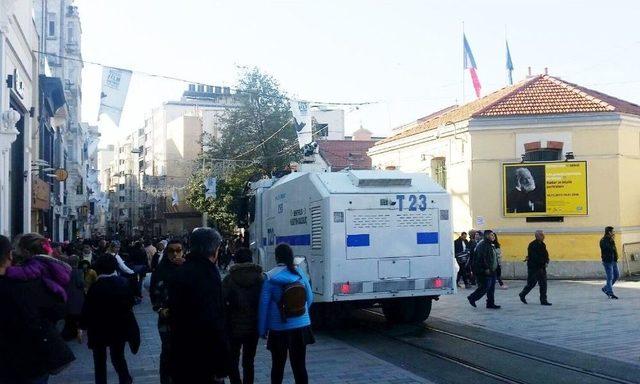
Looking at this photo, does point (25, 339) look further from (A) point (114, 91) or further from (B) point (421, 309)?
(A) point (114, 91)

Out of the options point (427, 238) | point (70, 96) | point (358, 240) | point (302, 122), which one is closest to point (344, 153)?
point (70, 96)

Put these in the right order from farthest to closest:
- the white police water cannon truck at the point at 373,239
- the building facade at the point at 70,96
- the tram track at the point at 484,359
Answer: the building facade at the point at 70,96 < the white police water cannon truck at the point at 373,239 < the tram track at the point at 484,359

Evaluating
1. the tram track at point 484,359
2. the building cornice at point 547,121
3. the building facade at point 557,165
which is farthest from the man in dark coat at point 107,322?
the building cornice at point 547,121

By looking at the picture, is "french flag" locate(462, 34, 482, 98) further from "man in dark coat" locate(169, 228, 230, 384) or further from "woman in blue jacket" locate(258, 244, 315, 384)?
"man in dark coat" locate(169, 228, 230, 384)

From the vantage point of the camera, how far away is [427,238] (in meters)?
12.8

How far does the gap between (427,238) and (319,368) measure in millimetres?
4038

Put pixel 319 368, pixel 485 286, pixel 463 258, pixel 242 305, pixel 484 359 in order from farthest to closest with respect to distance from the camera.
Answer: pixel 463 258 < pixel 485 286 < pixel 484 359 < pixel 319 368 < pixel 242 305

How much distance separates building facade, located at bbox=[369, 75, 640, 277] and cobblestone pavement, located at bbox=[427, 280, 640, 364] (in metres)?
3.15

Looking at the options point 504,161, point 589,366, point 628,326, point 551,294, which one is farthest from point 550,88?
point 589,366

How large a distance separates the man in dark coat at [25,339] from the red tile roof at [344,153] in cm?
4301

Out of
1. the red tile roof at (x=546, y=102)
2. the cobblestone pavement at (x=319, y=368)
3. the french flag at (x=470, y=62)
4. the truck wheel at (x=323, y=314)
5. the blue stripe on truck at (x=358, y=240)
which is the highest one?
the french flag at (x=470, y=62)

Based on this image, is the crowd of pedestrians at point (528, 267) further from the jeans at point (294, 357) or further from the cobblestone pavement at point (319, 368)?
the jeans at point (294, 357)

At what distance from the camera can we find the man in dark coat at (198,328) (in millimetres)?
5160

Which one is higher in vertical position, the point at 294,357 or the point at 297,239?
the point at 297,239
